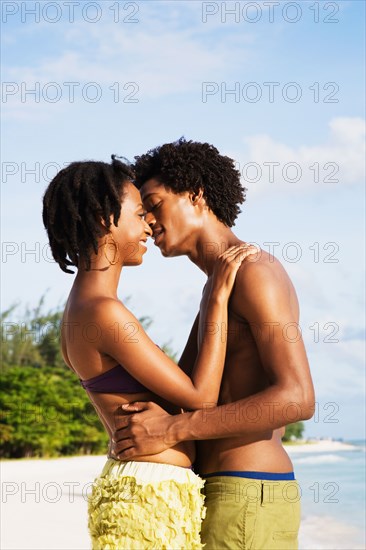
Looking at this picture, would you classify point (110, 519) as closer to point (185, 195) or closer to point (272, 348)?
point (272, 348)

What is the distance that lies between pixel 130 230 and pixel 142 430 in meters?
0.72

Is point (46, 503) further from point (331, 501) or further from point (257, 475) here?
point (257, 475)

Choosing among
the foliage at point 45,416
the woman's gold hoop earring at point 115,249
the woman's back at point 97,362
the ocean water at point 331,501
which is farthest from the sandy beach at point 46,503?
the woman's gold hoop earring at point 115,249

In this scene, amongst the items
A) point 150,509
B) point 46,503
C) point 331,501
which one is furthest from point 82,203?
point 331,501

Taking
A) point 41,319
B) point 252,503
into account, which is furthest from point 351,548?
point 41,319

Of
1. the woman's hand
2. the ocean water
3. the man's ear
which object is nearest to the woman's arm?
the woman's hand

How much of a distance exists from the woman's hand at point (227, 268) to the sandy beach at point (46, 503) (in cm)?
562

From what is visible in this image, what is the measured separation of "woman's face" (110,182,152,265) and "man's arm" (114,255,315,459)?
0.38 m

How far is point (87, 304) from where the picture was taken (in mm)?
3117

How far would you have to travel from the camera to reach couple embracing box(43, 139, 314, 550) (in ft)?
9.89

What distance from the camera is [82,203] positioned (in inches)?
126

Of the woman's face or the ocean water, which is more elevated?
the woman's face

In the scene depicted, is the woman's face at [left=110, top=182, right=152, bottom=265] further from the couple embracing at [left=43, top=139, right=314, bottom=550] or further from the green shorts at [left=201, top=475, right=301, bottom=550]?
the green shorts at [left=201, top=475, right=301, bottom=550]

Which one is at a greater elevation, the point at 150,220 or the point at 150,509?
the point at 150,220
